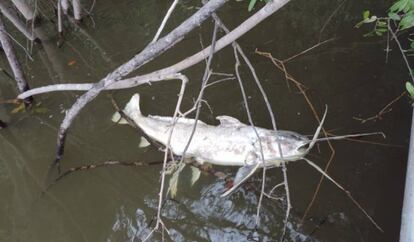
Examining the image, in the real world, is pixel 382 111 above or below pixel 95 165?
below

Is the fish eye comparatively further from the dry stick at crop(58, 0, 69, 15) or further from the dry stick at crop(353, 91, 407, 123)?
the dry stick at crop(58, 0, 69, 15)

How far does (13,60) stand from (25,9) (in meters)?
1.44

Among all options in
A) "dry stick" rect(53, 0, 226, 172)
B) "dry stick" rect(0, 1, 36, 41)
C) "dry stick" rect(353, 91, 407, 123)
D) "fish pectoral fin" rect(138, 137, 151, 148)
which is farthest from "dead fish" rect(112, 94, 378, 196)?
"dry stick" rect(0, 1, 36, 41)

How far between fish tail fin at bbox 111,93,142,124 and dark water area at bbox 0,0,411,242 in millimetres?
123

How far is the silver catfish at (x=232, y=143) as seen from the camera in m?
4.08

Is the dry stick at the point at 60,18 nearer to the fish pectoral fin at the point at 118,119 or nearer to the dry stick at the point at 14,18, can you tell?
the dry stick at the point at 14,18

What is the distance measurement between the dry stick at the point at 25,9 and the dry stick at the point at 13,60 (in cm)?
119

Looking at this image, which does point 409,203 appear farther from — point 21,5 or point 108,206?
point 21,5

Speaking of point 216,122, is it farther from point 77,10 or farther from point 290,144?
point 77,10

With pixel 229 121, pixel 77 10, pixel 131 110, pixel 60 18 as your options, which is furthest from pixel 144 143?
pixel 77 10

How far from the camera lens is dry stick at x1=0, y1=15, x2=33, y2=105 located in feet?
15.8

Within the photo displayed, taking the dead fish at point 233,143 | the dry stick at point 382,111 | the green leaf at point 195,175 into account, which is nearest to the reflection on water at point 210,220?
the green leaf at point 195,175

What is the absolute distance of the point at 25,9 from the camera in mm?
6172

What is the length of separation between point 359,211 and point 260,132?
1.06m
